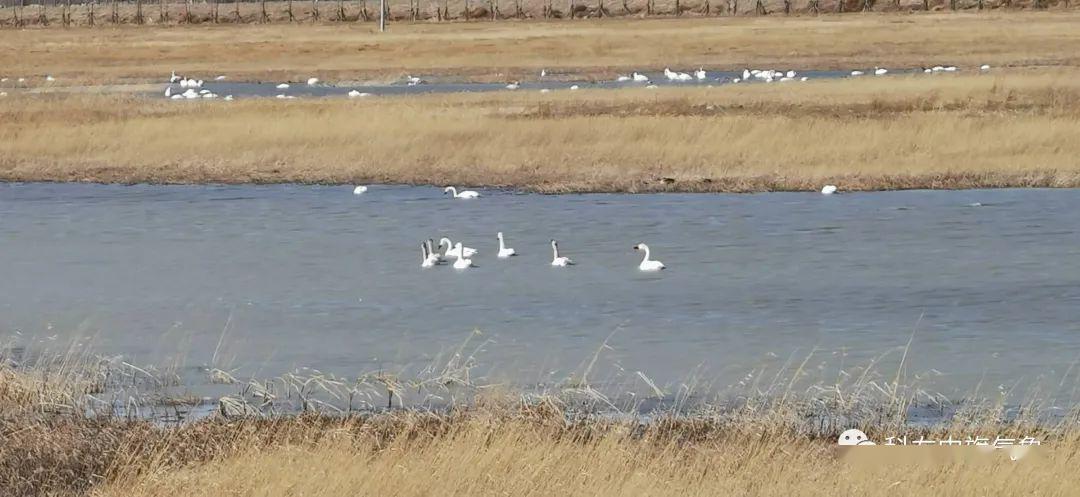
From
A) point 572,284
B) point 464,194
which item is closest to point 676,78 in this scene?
point 464,194

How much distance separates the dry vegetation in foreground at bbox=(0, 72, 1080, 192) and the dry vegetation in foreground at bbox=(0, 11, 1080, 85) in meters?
15.2

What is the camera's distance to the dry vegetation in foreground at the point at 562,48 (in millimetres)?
57312

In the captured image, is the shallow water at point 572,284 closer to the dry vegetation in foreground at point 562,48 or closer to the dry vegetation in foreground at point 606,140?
the dry vegetation in foreground at point 606,140

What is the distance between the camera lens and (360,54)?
66.8m

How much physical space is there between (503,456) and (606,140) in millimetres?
21422

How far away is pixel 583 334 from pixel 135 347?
394cm

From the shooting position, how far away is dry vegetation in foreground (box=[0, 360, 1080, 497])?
9875 millimetres

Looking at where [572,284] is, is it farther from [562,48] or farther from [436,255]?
[562,48]

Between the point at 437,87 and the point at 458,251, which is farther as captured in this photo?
the point at 437,87

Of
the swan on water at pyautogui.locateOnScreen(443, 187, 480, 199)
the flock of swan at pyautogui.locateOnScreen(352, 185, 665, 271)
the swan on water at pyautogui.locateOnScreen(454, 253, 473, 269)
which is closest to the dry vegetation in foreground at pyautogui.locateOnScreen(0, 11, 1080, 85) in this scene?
the swan on water at pyautogui.locateOnScreen(443, 187, 480, 199)

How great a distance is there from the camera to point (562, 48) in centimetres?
6525

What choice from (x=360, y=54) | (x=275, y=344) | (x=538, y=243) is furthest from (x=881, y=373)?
(x=360, y=54)

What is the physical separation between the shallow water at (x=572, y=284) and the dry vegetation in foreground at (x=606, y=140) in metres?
1.35

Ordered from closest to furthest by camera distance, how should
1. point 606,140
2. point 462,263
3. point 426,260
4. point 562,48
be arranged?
point 462,263 < point 426,260 < point 606,140 < point 562,48
